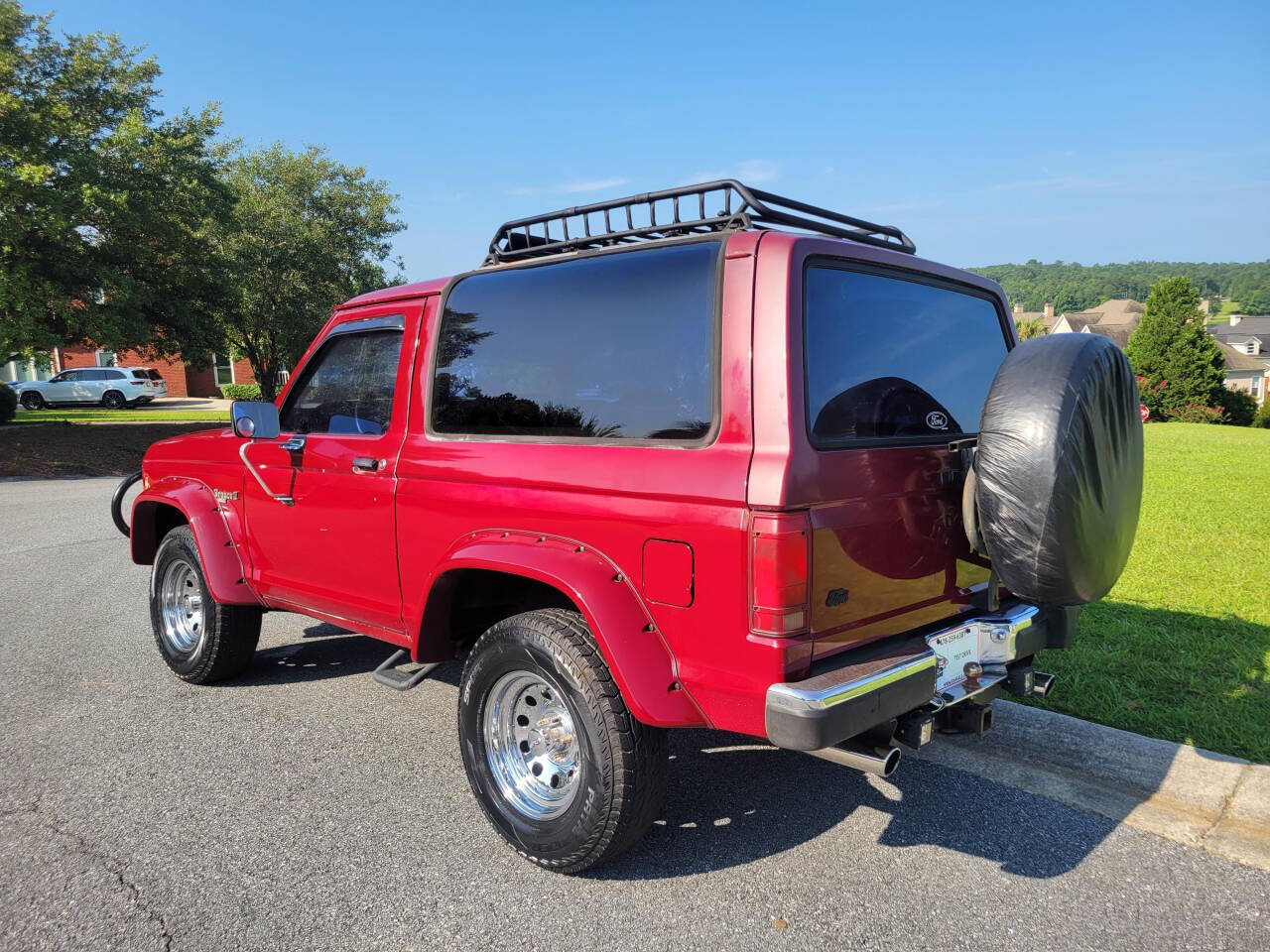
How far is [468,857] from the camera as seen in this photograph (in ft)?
9.79

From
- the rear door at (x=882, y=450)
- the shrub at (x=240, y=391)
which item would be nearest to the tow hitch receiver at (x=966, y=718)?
the rear door at (x=882, y=450)

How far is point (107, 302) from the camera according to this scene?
15195 millimetres

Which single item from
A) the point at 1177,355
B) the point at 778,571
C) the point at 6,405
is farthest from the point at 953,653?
the point at 1177,355

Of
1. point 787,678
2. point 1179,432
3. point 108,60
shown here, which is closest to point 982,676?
point 787,678

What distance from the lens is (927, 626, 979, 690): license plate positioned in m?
2.72

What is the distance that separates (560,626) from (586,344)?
0.98 m

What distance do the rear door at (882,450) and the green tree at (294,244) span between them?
872 inches

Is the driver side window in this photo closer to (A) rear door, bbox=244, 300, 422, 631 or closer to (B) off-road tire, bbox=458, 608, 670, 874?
(A) rear door, bbox=244, 300, 422, 631

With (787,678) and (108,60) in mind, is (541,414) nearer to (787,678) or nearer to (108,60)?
(787,678)

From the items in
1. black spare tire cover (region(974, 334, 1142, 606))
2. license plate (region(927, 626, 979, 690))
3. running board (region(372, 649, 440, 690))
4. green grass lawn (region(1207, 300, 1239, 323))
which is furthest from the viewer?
green grass lawn (region(1207, 300, 1239, 323))

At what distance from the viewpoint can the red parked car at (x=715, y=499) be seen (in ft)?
7.98

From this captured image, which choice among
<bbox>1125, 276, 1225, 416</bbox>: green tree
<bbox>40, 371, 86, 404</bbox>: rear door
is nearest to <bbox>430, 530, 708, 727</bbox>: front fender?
<bbox>1125, 276, 1225, 416</bbox>: green tree

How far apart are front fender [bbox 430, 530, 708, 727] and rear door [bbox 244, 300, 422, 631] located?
988 mm

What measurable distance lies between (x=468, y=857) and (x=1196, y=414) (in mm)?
32351
